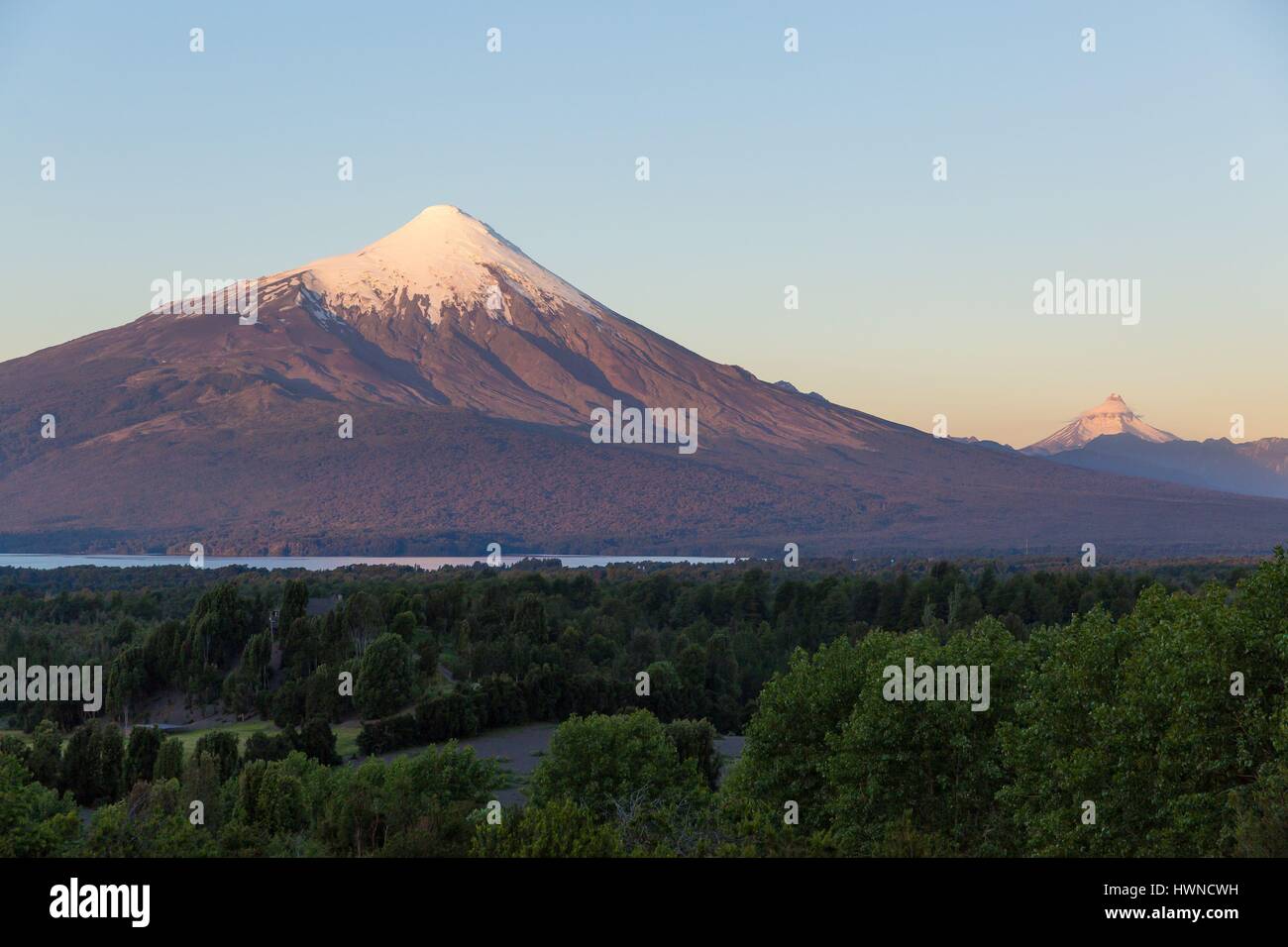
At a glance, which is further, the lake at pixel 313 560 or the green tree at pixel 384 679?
the lake at pixel 313 560

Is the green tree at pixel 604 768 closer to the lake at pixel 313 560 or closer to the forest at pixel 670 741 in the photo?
the forest at pixel 670 741

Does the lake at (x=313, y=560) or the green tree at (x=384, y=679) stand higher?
the lake at (x=313, y=560)

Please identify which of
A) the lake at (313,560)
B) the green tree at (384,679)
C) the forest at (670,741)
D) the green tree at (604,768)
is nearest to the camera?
the forest at (670,741)

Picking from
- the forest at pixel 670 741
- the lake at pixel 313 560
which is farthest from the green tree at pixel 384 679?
the lake at pixel 313 560

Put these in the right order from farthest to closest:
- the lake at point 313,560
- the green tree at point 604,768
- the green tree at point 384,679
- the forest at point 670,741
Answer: the lake at point 313,560
the green tree at point 384,679
the green tree at point 604,768
the forest at point 670,741

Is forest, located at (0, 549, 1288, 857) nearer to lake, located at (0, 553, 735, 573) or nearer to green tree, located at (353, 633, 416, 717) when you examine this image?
green tree, located at (353, 633, 416, 717)

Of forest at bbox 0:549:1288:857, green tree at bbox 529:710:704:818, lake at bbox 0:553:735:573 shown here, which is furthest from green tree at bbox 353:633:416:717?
lake at bbox 0:553:735:573

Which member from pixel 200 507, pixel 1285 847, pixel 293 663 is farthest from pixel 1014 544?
pixel 1285 847

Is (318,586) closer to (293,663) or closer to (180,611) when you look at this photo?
(180,611)

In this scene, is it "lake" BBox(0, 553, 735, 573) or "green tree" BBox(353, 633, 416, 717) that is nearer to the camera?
"green tree" BBox(353, 633, 416, 717)
